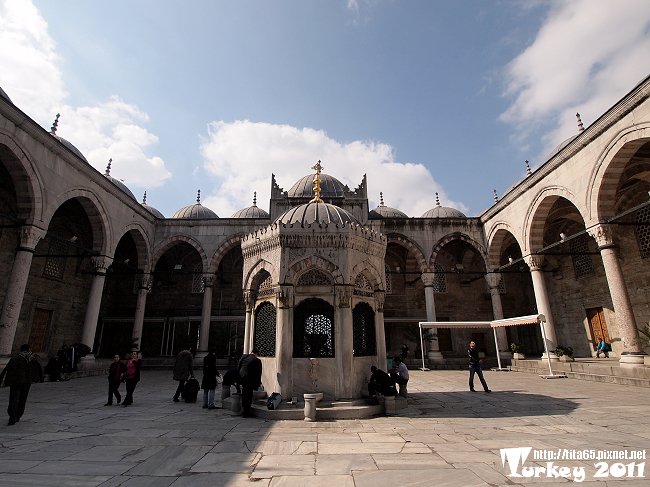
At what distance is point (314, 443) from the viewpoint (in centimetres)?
437

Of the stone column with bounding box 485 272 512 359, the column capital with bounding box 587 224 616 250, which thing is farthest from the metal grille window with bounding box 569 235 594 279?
the column capital with bounding box 587 224 616 250

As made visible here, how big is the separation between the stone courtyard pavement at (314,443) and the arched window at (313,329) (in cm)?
132

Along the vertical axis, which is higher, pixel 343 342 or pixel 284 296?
pixel 284 296

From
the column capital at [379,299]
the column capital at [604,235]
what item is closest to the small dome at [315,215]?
the column capital at [379,299]

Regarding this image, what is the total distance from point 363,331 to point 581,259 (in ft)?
48.0

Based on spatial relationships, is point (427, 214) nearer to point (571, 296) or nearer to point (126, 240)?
point (571, 296)

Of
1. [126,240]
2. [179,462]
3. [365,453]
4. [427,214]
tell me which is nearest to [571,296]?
[427,214]

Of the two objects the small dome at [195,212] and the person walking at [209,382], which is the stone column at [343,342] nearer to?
the person walking at [209,382]

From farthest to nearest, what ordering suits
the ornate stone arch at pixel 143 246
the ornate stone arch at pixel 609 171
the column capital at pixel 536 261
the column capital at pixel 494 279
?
the column capital at pixel 494 279
the ornate stone arch at pixel 143 246
the column capital at pixel 536 261
the ornate stone arch at pixel 609 171

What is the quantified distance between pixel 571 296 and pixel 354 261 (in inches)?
595

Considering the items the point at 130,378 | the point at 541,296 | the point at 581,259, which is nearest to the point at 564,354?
the point at 541,296

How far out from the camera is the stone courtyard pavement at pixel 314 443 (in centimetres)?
323

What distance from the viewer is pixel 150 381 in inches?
468

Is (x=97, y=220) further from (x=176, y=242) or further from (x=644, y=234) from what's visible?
(x=644, y=234)
